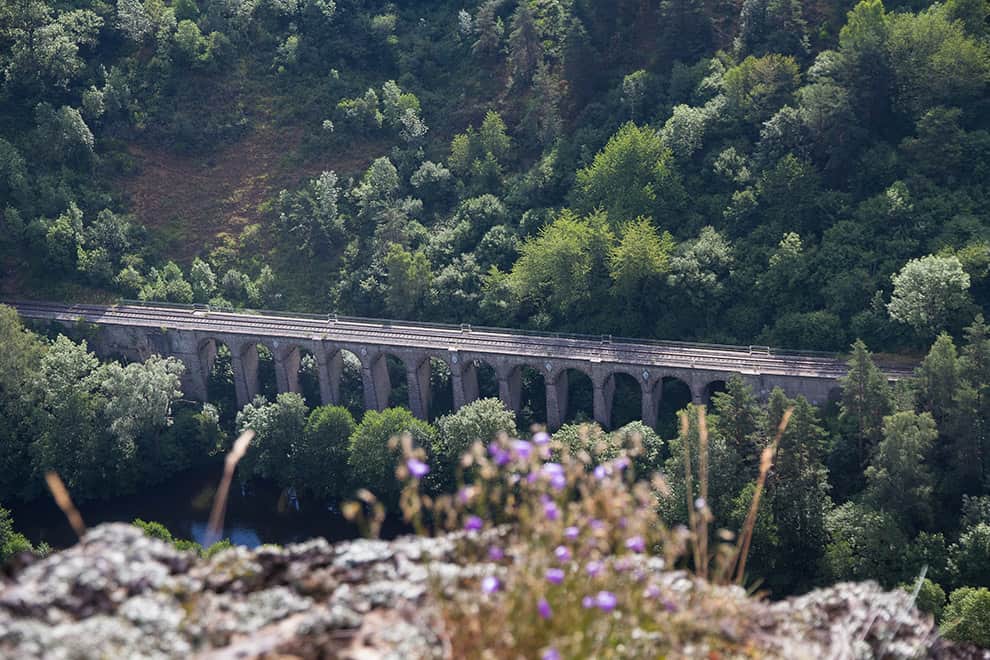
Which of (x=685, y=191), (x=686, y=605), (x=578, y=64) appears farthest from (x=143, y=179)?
(x=686, y=605)

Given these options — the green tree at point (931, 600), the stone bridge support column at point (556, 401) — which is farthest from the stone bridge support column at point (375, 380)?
the green tree at point (931, 600)

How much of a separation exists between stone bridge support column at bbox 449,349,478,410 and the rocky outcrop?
61.3m

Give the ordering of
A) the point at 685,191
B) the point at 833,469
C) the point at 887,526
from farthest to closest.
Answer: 1. the point at 685,191
2. the point at 833,469
3. the point at 887,526

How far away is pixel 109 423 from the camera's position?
80688 millimetres

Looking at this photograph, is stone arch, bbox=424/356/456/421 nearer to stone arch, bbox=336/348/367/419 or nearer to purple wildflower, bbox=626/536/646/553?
stone arch, bbox=336/348/367/419

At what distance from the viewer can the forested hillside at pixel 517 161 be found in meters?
79.4

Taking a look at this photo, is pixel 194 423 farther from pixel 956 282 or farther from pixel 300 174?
pixel 956 282

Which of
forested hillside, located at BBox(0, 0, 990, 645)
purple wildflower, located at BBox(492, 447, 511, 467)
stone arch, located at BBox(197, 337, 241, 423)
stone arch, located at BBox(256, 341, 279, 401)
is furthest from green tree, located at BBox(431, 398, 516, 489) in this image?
purple wildflower, located at BBox(492, 447, 511, 467)

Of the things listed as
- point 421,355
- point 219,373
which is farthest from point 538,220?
point 219,373

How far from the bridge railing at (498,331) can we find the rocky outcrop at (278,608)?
2157 inches

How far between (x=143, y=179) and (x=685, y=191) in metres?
52.9

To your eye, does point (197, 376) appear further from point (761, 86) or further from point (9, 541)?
point (761, 86)

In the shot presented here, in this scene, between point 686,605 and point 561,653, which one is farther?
point 686,605

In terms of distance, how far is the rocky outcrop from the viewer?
17.8m
